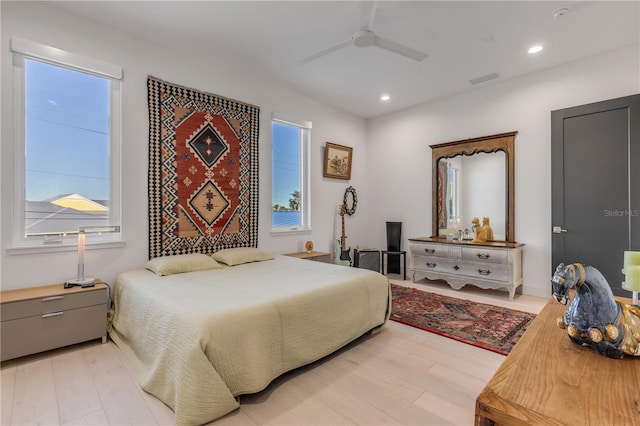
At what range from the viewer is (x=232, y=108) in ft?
12.4

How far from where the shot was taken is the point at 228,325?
1.68 m

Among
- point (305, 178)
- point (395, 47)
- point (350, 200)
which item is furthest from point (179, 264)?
point (350, 200)

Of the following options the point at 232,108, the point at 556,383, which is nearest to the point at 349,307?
the point at 556,383

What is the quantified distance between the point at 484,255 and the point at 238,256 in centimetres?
316

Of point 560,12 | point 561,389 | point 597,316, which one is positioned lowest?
point 561,389

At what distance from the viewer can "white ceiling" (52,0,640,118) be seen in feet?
8.65

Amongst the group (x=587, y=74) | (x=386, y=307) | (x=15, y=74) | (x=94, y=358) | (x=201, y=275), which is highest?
(x=587, y=74)

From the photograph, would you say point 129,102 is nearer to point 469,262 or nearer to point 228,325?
point 228,325

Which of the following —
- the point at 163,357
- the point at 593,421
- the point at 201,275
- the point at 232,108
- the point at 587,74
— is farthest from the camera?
the point at 232,108

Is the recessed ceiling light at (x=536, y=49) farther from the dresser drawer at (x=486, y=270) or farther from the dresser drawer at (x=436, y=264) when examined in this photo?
the dresser drawer at (x=436, y=264)

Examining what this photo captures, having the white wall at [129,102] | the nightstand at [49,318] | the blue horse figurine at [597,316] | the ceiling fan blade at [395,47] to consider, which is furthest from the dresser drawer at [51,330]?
the ceiling fan blade at [395,47]

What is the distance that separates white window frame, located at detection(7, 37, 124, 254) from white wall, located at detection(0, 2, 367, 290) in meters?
0.05

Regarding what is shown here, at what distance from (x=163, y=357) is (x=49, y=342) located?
1.29 m

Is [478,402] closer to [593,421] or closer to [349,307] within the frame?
[593,421]
